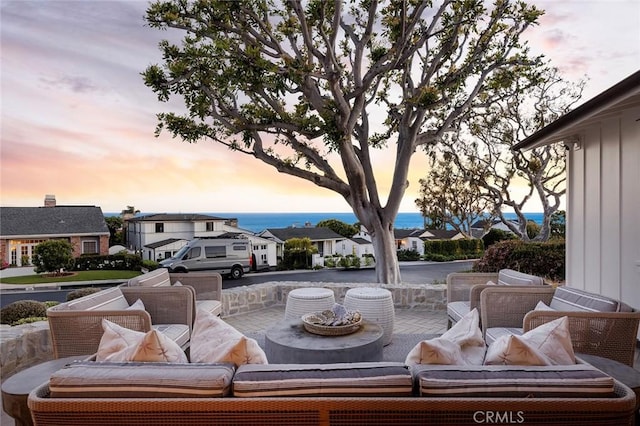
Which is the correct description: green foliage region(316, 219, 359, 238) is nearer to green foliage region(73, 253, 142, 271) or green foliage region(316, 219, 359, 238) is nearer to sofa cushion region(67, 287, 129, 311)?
green foliage region(73, 253, 142, 271)

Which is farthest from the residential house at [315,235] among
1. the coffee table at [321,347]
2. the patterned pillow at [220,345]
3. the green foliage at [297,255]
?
the patterned pillow at [220,345]

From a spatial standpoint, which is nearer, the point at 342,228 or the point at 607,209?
the point at 607,209

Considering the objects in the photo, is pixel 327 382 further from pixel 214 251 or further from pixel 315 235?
pixel 315 235

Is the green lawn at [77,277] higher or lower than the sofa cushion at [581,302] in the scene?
A: lower

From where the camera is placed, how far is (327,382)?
164 centimetres

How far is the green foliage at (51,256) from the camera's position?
13023 millimetres

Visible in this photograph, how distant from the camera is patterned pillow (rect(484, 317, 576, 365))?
1815mm

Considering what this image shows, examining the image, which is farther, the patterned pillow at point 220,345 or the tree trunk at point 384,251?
the tree trunk at point 384,251

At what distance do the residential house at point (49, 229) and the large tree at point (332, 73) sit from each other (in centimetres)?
885

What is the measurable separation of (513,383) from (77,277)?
16.9 metres

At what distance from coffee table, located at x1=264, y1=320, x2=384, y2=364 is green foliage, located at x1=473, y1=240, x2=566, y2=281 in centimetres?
666

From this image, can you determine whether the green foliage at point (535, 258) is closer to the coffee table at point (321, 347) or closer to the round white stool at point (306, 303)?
the round white stool at point (306, 303)

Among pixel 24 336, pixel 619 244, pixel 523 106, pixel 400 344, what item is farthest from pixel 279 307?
pixel 523 106

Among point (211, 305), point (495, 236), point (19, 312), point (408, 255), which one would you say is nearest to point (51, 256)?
point (19, 312)
